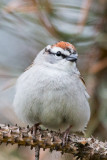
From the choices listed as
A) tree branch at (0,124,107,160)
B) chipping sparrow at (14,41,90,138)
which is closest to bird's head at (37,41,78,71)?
chipping sparrow at (14,41,90,138)

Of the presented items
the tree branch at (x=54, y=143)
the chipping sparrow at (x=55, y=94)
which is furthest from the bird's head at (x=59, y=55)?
the tree branch at (x=54, y=143)

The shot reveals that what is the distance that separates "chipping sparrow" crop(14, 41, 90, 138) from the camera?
2.45m

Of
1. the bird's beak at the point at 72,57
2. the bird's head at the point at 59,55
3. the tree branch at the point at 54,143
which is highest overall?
the bird's head at the point at 59,55

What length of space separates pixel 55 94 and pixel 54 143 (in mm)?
530

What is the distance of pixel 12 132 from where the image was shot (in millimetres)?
1874

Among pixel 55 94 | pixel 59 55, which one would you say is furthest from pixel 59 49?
pixel 55 94

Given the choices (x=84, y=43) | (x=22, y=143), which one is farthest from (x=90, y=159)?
(x=84, y=43)

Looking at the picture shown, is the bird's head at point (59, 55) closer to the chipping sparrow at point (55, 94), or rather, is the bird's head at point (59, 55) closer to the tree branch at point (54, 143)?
the chipping sparrow at point (55, 94)

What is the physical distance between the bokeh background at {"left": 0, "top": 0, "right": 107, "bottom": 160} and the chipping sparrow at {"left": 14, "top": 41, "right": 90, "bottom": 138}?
0.28 ft

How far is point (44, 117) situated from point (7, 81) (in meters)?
0.41

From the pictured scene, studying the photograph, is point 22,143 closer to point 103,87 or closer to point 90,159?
point 90,159

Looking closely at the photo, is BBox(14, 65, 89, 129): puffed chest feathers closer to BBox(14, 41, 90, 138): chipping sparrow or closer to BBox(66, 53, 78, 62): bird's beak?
BBox(14, 41, 90, 138): chipping sparrow

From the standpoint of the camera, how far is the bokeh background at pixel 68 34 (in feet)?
8.63

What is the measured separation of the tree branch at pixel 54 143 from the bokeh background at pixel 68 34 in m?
0.57
